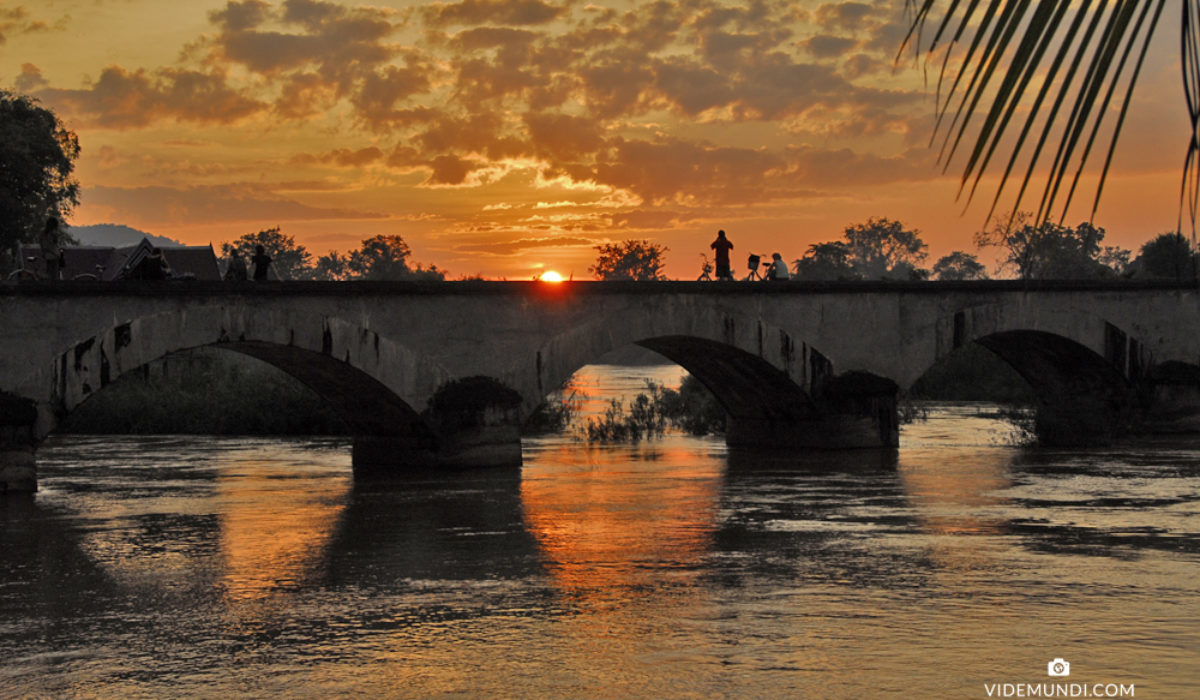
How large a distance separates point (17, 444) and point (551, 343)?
9514 millimetres

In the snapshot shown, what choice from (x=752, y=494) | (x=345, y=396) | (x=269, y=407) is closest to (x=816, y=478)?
(x=752, y=494)

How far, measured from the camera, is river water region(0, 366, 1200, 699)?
8.93m

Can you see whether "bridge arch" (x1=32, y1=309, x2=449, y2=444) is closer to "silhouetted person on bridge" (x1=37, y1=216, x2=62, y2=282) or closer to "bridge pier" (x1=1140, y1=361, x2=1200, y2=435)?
"silhouetted person on bridge" (x1=37, y1=216, x2=62, y2=282)

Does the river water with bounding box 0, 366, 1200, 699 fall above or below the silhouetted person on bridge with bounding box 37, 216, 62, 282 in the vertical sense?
below

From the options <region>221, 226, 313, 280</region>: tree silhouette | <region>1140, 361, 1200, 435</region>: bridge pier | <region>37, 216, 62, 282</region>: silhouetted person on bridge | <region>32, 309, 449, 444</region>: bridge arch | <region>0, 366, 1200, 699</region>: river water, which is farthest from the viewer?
<region>221, 226, 313, 280</region>: tree silhouette

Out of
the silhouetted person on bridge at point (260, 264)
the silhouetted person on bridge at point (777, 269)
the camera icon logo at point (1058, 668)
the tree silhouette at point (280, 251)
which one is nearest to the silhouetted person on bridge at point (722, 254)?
the silhouetted person on bridge at point (777, 269)

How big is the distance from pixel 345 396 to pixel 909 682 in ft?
61.0

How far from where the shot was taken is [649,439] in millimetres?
34344

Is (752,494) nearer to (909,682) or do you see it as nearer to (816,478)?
(816,478)

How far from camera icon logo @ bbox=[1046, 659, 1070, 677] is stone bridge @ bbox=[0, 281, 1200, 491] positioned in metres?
15.9

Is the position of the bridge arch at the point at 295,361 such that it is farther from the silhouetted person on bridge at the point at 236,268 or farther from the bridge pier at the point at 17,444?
the silhouetted person on bridge at the point at 236,268

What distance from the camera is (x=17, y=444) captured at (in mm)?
20406

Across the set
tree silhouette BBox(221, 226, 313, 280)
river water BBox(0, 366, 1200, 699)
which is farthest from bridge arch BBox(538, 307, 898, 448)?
tree silhouette BBox(221, 226, 313, 280)

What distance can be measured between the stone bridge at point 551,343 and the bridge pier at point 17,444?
3 cm
